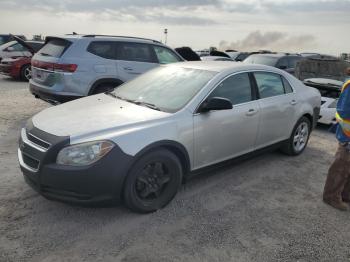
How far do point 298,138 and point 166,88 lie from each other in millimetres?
2676

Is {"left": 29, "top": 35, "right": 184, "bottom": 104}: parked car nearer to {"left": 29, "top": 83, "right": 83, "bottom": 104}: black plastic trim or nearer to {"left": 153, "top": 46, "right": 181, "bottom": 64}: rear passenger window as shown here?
{"left": 29, "top": 83, "right": 83, "bottom": 104}: black plastic trim

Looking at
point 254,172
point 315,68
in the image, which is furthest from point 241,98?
point 315,68

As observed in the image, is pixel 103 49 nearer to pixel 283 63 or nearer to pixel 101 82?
pixel 101 82

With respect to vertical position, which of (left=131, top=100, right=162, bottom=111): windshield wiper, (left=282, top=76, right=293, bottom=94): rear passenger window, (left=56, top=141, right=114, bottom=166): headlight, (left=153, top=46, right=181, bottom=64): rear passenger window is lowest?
(left=56, top=141, right=114, bottom=166): headlight

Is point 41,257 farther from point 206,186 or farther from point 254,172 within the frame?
point 254,172

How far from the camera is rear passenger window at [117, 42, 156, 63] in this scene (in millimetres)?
7575

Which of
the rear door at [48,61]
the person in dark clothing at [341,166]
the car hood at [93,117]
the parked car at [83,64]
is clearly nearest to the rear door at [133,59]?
the parked car at [83,64]

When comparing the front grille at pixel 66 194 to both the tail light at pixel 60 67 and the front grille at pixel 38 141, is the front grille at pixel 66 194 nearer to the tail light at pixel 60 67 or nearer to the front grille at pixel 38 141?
the front grille at pixel 38 141

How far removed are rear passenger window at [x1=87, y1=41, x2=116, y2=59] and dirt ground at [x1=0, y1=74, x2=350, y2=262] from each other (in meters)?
3.14

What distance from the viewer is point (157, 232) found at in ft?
11.2

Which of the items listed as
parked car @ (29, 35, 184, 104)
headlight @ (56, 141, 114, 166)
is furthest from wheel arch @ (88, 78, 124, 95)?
headlight @ (56, 141, 114, 166)

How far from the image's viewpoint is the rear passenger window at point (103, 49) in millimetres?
7125

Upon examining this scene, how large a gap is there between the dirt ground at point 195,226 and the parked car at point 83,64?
7.52 feet

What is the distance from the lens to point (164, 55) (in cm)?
827
